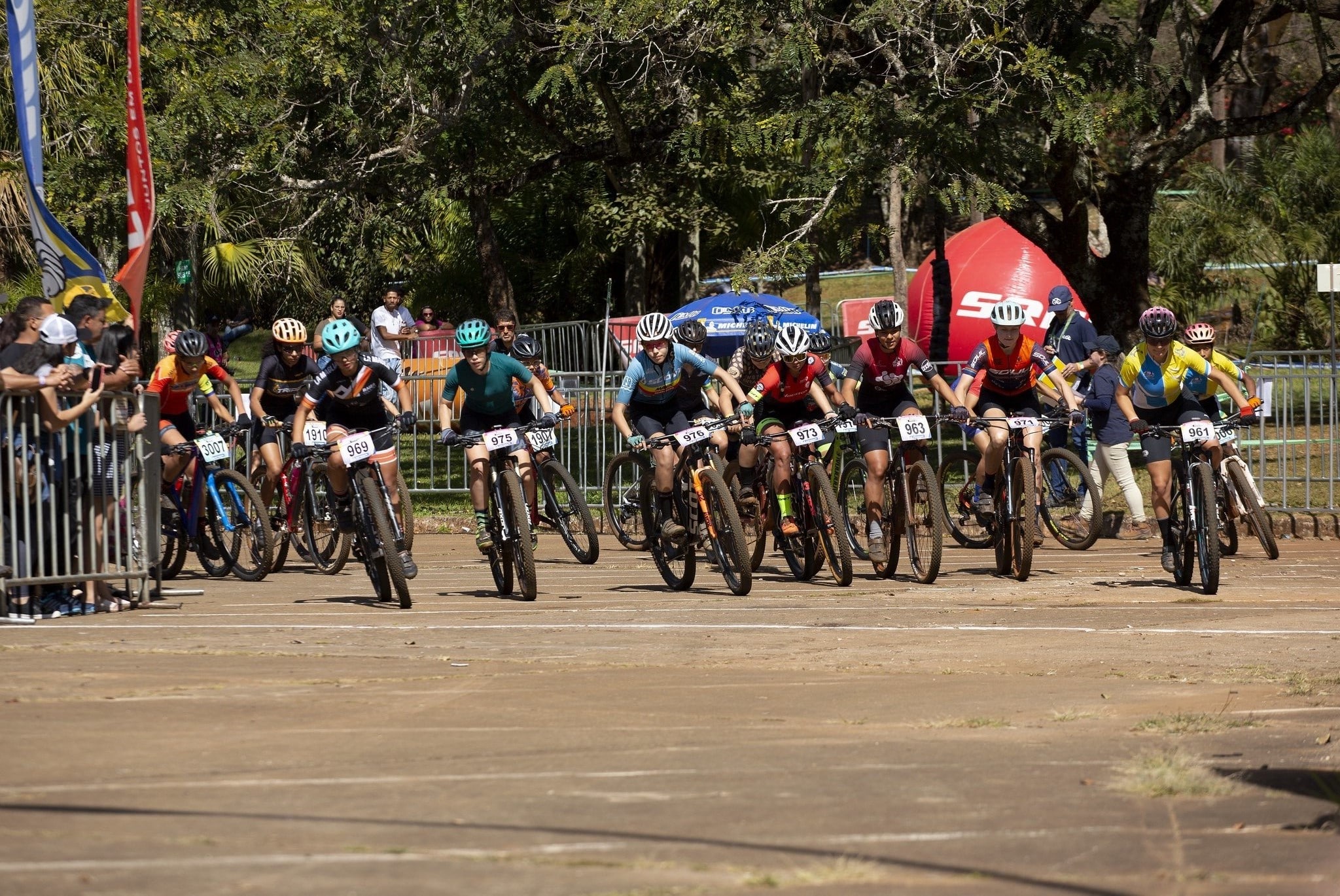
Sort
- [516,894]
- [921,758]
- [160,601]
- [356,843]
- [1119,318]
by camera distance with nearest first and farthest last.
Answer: [516,894] → [356,843] → [921,758] → [160,601] → [1119,318]

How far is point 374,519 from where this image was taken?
11906 mm

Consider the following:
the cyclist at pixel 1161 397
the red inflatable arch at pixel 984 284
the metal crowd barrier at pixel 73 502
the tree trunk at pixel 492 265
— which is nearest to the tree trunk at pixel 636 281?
the tree trunk at pixel 492 265

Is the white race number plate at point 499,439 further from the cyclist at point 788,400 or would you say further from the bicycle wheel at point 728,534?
the cyclist at point 788,400

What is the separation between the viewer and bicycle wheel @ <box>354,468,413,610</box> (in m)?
11.8

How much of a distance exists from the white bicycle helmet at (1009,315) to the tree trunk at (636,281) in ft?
53.7

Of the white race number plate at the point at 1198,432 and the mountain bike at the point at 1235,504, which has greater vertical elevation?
the white race number plate at the point at 1198,432

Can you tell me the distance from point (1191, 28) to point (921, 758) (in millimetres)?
16517

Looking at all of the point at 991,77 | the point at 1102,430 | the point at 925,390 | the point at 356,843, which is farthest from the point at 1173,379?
the point at 925,390

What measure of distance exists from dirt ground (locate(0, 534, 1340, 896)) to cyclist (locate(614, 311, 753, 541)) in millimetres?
1254

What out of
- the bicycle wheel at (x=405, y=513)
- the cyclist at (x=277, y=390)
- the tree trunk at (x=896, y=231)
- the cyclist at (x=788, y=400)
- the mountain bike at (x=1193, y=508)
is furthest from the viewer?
the tree trunk at (x=896, y=231)

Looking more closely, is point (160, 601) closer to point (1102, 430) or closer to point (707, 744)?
point (707, 744)

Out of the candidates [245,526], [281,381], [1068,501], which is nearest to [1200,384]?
[1068,501]

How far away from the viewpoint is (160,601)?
1245cm

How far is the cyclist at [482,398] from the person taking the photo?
12625mm
